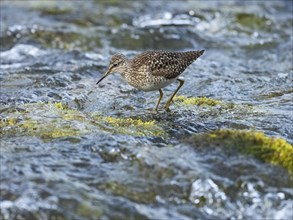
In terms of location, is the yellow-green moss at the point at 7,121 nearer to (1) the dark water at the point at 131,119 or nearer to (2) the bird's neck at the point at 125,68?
(1) the dark water at the point at 131,119

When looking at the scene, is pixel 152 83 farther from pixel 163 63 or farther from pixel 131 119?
pixel 131 119

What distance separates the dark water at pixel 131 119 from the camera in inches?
274

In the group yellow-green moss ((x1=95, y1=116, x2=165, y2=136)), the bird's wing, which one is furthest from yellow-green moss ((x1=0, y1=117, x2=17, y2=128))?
the bird's wing

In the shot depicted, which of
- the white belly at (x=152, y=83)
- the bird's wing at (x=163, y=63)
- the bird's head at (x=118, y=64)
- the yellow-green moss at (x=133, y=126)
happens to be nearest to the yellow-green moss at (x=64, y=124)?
the yellow-green moss at (x=133, y=126)

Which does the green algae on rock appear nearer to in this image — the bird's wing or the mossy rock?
the bird's wing

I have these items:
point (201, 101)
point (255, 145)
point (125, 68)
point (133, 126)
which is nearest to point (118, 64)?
point (125, 68)

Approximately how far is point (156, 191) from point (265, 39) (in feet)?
35.7

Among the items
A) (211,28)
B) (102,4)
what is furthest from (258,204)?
(102,4)

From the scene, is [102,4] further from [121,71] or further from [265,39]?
[121,71]

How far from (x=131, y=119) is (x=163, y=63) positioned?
126cm

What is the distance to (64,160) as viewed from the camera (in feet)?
25.4

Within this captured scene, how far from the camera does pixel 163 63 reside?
33.8ft

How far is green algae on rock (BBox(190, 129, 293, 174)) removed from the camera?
7636 mm

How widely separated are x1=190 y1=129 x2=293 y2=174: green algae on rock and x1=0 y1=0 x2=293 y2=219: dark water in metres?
0.05
